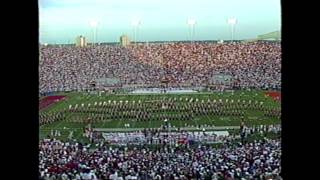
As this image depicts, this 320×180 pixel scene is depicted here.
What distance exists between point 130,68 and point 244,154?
89.1 feet

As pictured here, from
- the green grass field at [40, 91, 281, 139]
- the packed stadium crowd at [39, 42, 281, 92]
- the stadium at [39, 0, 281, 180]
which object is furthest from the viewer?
the packed stadium crowd at [39, 42, 281, 92]

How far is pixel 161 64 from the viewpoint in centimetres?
3909

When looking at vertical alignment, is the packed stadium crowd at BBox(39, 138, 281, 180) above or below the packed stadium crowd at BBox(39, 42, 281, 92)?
below

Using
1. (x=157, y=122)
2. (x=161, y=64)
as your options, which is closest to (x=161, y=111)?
(x=157, y=122)

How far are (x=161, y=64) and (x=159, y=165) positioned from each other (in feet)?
97.0

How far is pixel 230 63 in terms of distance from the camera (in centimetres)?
3734

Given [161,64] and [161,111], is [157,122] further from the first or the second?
[161,64]

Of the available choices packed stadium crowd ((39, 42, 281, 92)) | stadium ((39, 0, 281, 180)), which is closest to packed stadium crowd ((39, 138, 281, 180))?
stadium ((39, 0, 281, 180))

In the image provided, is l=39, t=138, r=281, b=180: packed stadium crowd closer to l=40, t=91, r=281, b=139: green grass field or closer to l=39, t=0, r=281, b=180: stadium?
l=39, t=0, r=281, b=180: stadium

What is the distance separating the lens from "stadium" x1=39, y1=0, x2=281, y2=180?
9148 mm

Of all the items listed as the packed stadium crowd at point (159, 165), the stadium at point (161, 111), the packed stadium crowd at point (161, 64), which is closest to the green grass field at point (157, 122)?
the stadium at point (161, 111)

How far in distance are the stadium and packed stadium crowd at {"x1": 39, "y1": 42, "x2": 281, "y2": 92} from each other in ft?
0.22
